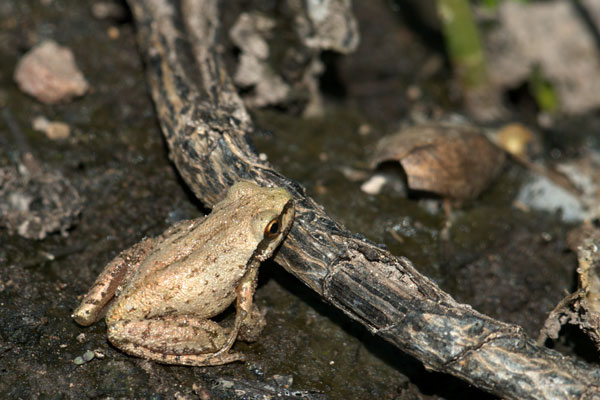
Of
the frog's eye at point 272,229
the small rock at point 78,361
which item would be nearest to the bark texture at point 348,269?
the frog's eye at point 272,229

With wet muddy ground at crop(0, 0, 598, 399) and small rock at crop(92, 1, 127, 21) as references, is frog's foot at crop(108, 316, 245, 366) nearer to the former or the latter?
wet muddy ground at crop(0, 0, 598, 399)

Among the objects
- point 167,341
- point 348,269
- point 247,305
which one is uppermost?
point 348,269

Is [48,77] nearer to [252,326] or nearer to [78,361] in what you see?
[78,361]

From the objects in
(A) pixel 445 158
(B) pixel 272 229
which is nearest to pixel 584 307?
(A) pixel 445 158

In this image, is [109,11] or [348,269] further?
[109,11]

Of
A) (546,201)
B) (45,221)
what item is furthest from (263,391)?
(546,201)

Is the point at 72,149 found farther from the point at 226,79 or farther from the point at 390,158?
the point at 390,158

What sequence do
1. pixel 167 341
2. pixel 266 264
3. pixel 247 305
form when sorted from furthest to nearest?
pixel 266 264 → pixel 247 305 → pixel 167 341
